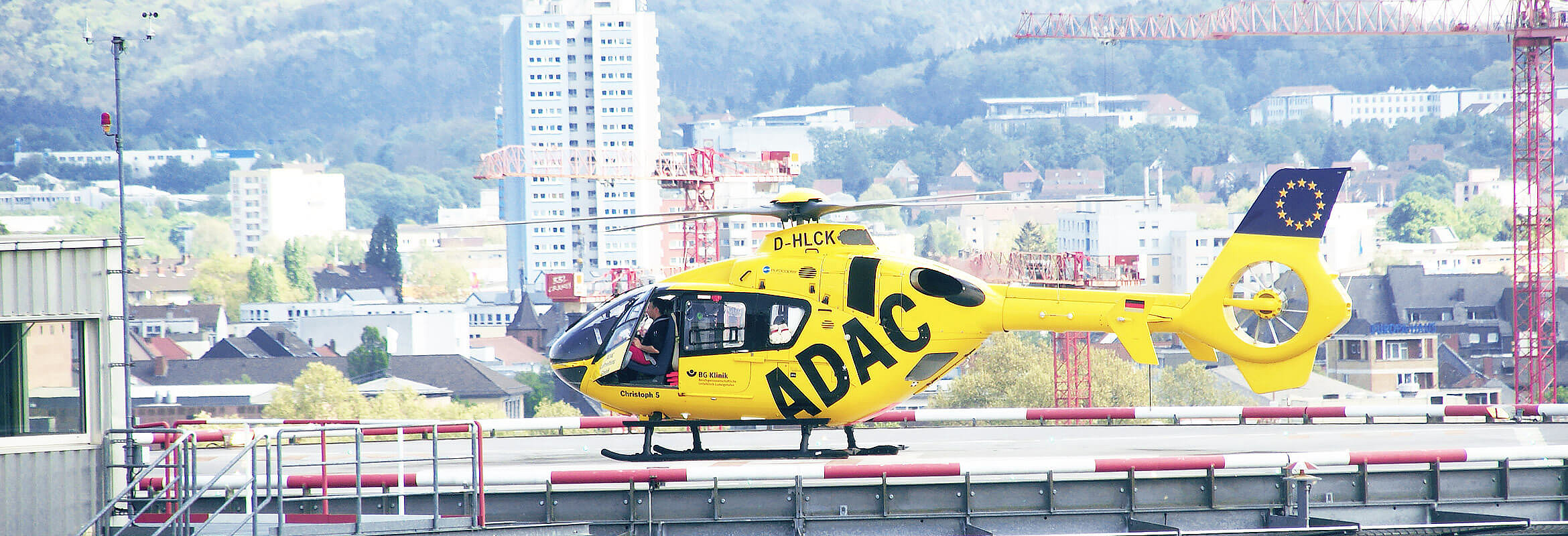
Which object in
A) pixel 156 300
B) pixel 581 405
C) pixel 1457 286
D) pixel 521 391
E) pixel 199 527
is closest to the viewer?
pixel 199 527

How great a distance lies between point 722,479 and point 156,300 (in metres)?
162

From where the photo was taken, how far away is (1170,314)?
617 inches

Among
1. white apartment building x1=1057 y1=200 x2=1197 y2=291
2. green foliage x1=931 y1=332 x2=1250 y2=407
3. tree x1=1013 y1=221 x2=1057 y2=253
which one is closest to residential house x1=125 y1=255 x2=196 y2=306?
tree x1=1013 y1=221 x2=1057 y2=253

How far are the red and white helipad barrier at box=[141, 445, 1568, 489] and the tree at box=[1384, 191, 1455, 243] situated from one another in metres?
183

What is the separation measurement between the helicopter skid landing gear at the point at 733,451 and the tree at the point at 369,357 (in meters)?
93.0

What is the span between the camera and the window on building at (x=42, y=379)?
12453mm

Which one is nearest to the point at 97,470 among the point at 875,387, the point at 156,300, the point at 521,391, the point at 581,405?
the point at 875,387

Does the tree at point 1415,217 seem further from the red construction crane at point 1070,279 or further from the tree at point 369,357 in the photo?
the red construction crane at point 1070,279

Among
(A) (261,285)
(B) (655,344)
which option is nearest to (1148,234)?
(A) (261,285)

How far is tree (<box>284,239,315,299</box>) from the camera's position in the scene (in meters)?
175

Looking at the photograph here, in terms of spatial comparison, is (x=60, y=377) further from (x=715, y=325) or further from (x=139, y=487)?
(x=715, y=325)

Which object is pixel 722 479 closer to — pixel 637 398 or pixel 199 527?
pixel 637 398

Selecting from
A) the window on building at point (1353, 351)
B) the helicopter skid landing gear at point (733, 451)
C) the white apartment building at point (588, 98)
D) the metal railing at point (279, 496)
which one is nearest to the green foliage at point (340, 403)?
the window on building at point (1353, 351)

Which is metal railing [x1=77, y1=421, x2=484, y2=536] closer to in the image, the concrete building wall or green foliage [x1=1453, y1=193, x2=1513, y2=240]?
the concrete building wall
